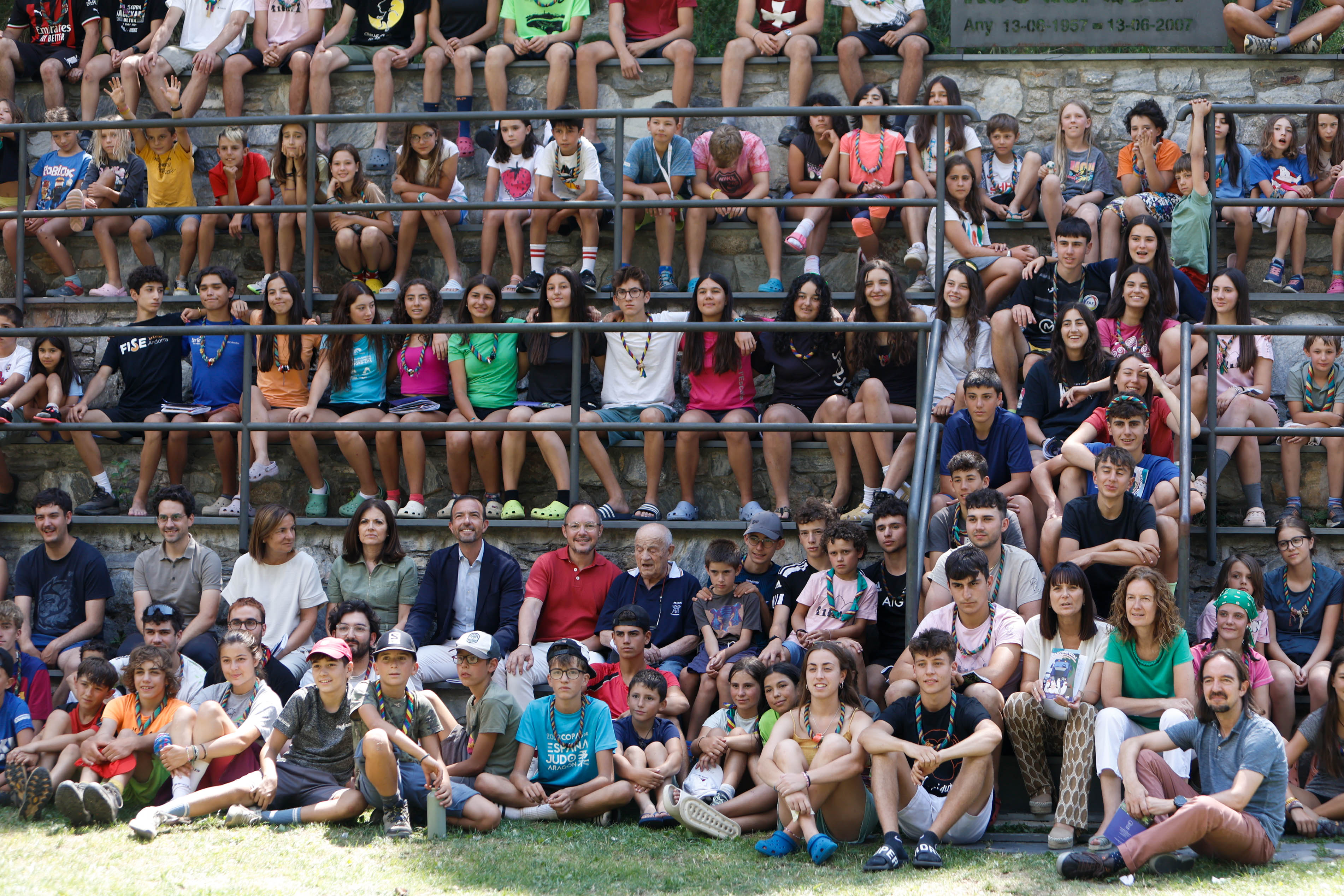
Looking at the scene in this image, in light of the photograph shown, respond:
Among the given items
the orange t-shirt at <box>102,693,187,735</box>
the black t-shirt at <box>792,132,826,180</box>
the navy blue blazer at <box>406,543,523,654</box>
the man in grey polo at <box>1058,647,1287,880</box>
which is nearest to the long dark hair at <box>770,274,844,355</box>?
the black t-shirt at <box>792,132,826,180</box>

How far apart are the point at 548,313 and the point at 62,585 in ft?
9.87

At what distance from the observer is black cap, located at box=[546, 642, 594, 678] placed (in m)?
6.40

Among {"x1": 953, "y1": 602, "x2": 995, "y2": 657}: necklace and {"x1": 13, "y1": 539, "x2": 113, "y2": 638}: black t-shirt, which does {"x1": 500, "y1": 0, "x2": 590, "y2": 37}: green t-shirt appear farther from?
{"x1": 953, "y1": 602, "x2": 995, "y2": 657}: necklace

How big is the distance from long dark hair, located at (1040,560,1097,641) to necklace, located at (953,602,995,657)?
0.75 ft

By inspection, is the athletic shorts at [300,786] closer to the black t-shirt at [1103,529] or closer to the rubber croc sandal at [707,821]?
the rubber croc sandal at [707,821]

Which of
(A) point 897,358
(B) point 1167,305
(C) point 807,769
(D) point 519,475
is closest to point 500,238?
(D) point 519,475

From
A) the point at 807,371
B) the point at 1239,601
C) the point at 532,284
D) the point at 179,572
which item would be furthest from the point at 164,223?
the point at 1239,601

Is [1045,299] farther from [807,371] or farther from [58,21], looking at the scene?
[58,21]

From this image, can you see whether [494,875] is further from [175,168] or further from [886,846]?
[175,168]

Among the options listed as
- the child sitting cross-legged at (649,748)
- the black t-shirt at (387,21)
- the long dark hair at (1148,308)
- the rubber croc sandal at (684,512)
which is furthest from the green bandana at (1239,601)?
the black t-shirt at (387,21)

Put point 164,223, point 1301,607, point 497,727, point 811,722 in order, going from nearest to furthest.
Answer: point 811,722 → point 497,727 → point 1301,607 → point 164,223

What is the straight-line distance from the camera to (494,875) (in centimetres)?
535

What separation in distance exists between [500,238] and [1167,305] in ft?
14.0

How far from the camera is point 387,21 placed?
34.9 feet
